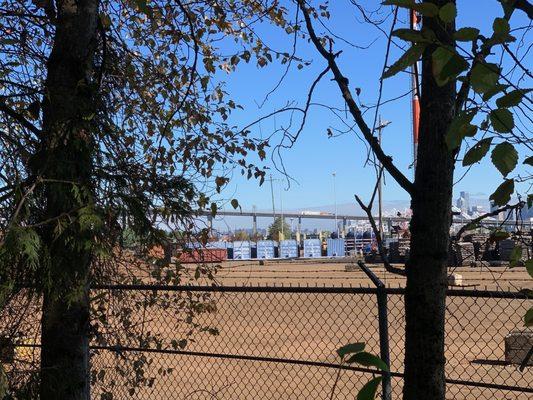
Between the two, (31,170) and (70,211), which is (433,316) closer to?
(70,211)

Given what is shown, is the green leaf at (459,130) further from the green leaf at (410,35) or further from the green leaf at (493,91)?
the green leaf at (410,35)

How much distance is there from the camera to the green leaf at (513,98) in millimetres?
1204

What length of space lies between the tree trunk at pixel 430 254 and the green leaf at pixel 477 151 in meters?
0.26

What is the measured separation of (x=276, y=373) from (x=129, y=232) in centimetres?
603

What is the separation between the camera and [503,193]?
1455 millimetres

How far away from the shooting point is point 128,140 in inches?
183

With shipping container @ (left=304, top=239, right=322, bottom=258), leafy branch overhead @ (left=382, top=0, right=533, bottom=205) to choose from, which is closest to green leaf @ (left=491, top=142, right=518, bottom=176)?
leafy branch overhead @ (left=382, top=0, right=533, bottom=205)

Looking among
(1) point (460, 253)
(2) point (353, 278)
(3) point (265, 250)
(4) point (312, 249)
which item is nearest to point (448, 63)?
(1) point (460, 253)

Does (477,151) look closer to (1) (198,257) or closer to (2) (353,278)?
(1) (198,257)

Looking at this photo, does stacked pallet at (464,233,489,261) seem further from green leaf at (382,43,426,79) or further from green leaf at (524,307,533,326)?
green leaf at (382,43,426,79)

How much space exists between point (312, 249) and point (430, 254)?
71.8m

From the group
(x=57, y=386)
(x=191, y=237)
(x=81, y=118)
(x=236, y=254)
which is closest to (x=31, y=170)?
(x=81, y=118)

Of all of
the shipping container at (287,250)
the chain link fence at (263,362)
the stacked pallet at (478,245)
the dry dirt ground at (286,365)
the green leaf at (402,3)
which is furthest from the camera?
the shipping container at (287,250)

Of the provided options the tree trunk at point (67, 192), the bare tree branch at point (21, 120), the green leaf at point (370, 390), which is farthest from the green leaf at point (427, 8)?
the bare tree branch at point (21, 120)
